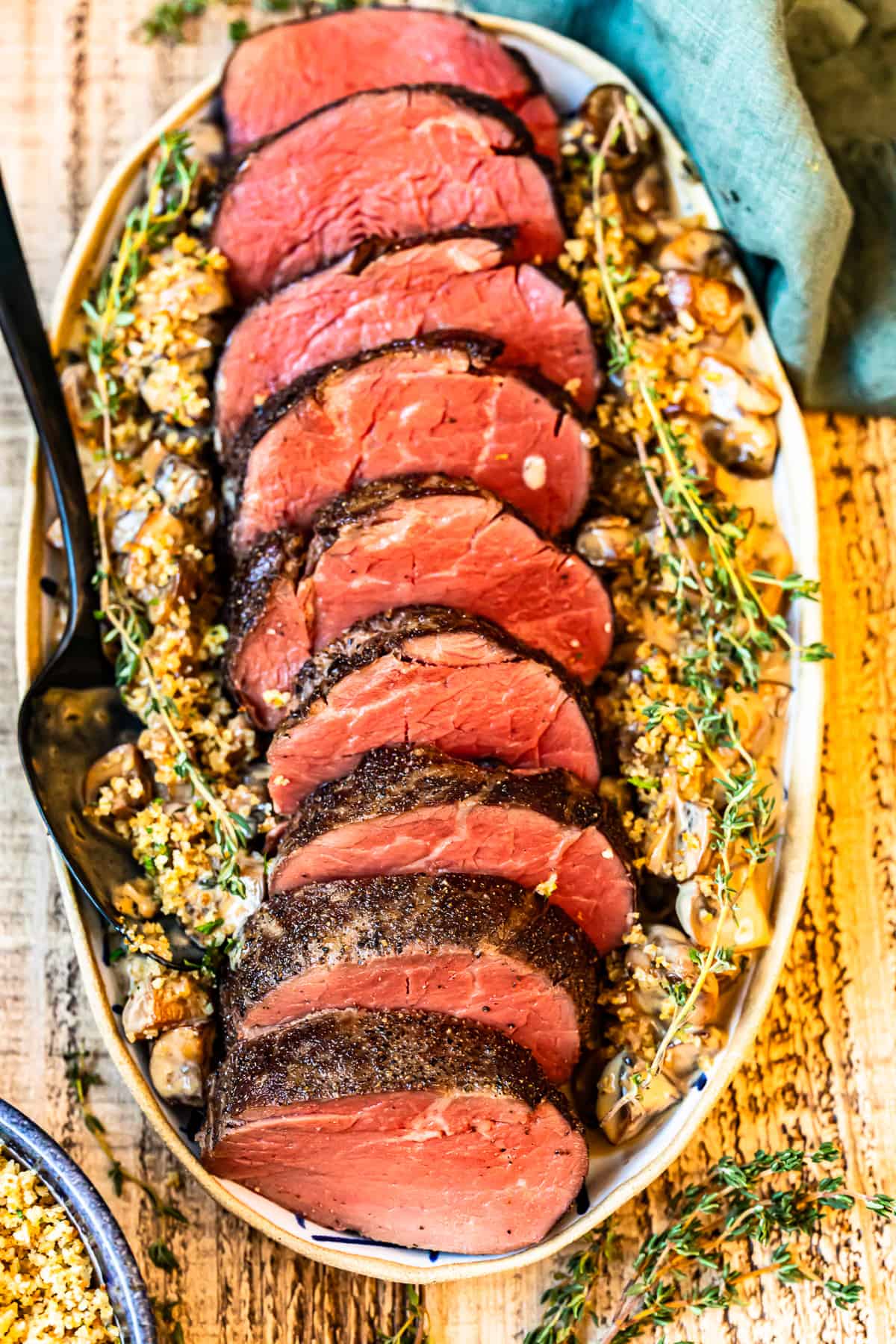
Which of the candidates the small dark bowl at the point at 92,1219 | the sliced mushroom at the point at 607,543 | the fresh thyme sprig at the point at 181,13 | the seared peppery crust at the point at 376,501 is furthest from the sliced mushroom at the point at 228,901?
the fresh thyme sprig at the point at 181,13

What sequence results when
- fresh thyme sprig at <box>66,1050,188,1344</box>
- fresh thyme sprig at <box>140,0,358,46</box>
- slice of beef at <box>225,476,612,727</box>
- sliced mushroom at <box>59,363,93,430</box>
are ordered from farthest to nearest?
fresh thyme sprig at <box>140,0,358,46</box>
sliced mushroom at <box>59,363,93,430</box>
fresh thyme sprig at <box>66,1050,188,1344</box>
slice of beef at <box>225,476,612,727</box>

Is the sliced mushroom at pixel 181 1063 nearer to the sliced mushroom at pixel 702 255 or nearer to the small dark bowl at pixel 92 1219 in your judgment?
the small dark bowl at pixel 92 1219

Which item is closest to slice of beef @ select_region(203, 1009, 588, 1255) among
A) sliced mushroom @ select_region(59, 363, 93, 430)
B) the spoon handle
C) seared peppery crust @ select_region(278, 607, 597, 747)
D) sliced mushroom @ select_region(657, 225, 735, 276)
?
seared peppery crust @ select_region(278, 607, 597, 747)

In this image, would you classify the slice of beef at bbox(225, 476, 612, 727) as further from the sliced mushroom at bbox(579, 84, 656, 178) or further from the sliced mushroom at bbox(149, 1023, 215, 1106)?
the sliced mushroom at bbox(579, 84, 656, 178)

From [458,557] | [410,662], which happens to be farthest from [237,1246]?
[458,557]

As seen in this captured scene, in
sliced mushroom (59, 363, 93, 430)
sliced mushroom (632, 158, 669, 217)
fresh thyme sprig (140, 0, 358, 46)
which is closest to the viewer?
sliced mushroom (59, 363, 93, 430)

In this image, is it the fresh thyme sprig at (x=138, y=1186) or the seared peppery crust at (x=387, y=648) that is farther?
the fresh thyme sprig at (x=138, y=1186)

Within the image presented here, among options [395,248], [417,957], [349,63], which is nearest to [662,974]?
[417,957]
